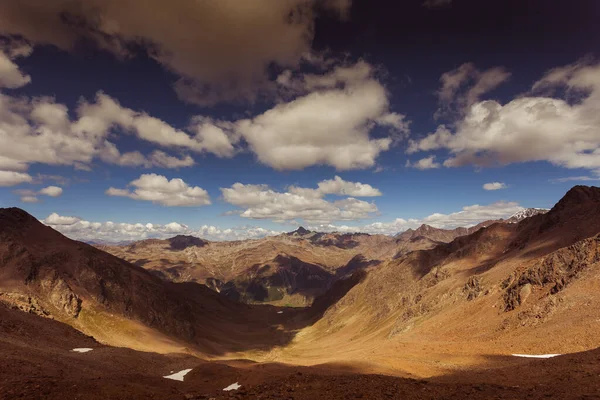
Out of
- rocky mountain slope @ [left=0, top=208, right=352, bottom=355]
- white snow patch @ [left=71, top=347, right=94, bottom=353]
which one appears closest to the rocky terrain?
rocky mountain slope @ [left=0, top=208, right=352, bottom=355]

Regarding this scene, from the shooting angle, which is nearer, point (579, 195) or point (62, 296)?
point (62, 296)

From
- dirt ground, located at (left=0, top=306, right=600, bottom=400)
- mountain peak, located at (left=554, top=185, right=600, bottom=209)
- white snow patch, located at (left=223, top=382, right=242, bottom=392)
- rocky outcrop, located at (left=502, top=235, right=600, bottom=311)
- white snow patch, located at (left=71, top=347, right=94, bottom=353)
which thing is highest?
mountain peak, located at (left=554, top=185, right=600, bottom=209)

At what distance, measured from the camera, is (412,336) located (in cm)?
5956

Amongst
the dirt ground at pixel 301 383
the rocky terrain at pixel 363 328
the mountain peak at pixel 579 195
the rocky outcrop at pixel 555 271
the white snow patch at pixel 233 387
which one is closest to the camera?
the dirt ground at pixel 301 383

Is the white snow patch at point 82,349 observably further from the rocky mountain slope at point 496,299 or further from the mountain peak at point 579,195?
the mountain peak at point 579,195

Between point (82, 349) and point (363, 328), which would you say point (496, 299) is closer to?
point (363, 328)

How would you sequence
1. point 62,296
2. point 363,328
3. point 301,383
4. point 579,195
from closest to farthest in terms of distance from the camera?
1. point 301,383
2. point 62,296
3. point 579,195
4. point 363,328

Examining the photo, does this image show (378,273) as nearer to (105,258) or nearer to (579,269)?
(579,269)

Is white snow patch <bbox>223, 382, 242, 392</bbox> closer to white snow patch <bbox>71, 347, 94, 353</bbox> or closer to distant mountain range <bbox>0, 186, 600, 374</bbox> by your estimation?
distant mountain range <bbox>0, 186, 600, 374</bbox>

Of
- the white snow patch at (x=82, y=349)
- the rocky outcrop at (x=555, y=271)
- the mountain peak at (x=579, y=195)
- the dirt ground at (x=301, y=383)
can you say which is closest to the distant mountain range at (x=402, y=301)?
the rocky outcrop at (x=555, y=271)

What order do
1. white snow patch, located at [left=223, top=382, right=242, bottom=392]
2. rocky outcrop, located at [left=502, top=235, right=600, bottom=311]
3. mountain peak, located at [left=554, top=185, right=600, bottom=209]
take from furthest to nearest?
mountain peak, located at [left=554, top=185, right=600, bottom=209]
rocky outcrop, located at [left=502, top=235, right=600, bottom=311]
white snow patch, located at [left=223, top=382, right=242, bottom=392]

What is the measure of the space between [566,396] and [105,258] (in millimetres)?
123739

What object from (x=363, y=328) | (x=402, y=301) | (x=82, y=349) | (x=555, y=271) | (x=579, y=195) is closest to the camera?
(x=82, y=349)

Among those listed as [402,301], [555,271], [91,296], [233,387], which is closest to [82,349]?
[233,387]
